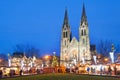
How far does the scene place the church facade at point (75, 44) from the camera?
134625mm

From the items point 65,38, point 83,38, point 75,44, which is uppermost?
point 65,38

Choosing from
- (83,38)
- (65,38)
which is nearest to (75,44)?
(83,38)

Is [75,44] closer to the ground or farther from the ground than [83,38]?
closer to the ground

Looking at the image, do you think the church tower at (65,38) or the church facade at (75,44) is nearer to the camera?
the church facade at (75,44)

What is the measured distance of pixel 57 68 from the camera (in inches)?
2376

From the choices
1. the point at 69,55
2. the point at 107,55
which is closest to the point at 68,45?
the point at 69,55

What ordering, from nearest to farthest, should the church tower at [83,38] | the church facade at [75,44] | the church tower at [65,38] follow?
1. the church tower at [83,38]
2. the church facade at [75,44]
3. the church tower at [65,38]

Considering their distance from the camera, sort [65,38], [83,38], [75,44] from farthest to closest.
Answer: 1. [65,38]
2. [75,44]
3. [83,38]

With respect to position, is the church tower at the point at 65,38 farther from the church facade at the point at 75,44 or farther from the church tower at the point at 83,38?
the church tower at the point at 83,38

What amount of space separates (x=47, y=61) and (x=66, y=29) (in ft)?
73.7

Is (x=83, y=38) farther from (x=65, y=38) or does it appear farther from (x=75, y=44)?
(x=65, y=38)

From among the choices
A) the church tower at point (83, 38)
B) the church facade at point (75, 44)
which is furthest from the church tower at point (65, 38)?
the church tower at point (83, 38)

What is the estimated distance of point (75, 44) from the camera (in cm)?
14088

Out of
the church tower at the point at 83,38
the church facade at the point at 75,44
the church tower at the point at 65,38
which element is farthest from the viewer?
the church tower at the point at 65,38
